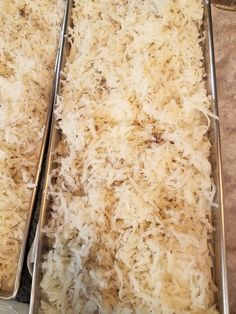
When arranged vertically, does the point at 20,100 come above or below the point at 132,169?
above

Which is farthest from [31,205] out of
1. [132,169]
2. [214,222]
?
[214,222]

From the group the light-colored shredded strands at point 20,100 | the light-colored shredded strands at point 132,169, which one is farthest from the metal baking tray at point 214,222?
the light-colored shredded strands at point 20,100

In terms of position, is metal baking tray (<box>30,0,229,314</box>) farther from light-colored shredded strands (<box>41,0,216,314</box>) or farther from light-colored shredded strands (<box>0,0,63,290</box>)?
light-colored shredded strands (<box>0,0,63,290</box>)

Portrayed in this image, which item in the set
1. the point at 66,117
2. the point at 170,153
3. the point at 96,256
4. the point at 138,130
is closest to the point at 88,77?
the point at 66,117

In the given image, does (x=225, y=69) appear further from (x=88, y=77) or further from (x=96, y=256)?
(x=96, y=256)

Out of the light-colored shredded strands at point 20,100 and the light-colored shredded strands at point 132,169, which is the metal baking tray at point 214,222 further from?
the light-colored shredded strands at point 20,100

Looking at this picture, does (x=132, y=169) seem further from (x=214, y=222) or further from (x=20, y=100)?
(x=20, y=100)
